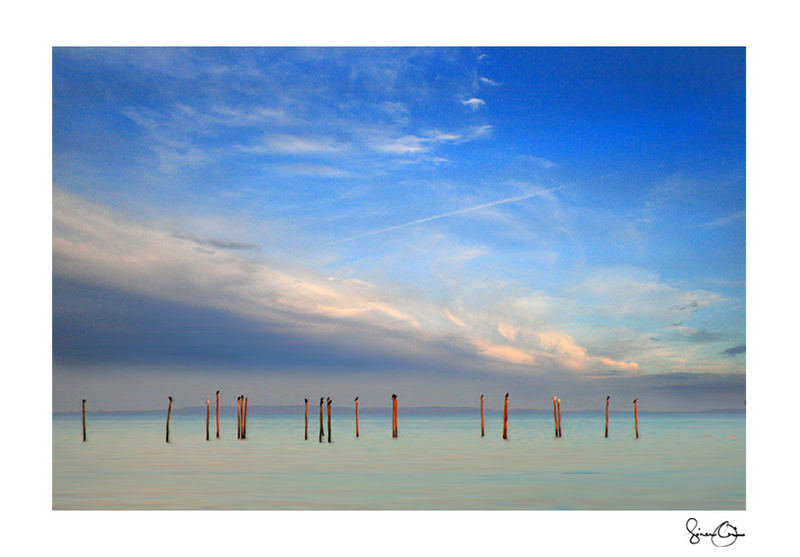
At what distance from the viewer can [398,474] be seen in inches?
552

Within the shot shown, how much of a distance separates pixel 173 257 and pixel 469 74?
7.09 metres

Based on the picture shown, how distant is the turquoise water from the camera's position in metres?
11.1

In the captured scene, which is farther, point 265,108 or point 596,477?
point 265,108

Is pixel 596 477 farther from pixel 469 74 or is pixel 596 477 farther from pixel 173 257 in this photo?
pixel 173 257

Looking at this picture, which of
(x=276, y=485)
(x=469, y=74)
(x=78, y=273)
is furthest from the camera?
(x=78, y=273)

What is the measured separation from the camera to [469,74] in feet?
46.6

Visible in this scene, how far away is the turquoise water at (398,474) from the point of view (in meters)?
11.1

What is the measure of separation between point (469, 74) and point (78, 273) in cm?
846

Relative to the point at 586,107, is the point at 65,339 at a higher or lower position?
lower

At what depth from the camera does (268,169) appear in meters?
16.5
